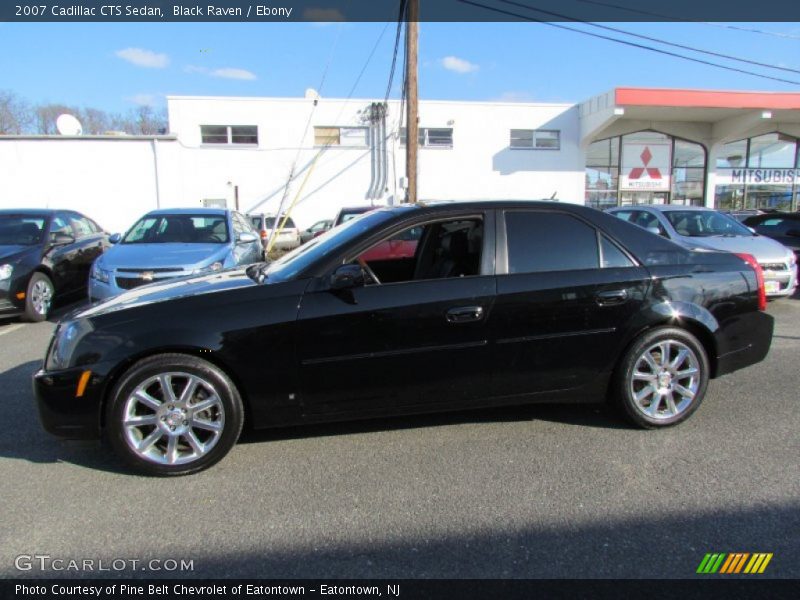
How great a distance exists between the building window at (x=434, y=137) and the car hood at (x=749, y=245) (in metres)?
15.3

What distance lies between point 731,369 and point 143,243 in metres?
7.12

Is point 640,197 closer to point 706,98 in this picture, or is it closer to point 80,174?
point 706,98

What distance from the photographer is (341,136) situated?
22.2 meters

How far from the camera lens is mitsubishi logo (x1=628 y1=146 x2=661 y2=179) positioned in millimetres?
23219

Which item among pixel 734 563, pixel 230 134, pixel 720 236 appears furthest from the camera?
pixel 230 134

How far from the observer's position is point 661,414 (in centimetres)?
378

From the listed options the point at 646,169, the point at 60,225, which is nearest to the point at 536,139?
the point at 646,169

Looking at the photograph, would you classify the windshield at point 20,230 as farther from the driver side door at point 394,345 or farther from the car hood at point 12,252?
the driver side door at point 394,345

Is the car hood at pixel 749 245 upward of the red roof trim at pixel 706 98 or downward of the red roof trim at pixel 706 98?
downward

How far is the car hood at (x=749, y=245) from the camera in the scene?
7.94 metres

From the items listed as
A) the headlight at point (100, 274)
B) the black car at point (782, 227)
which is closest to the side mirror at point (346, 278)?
the headlight at point (100, 274)

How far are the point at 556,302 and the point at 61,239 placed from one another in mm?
8089
